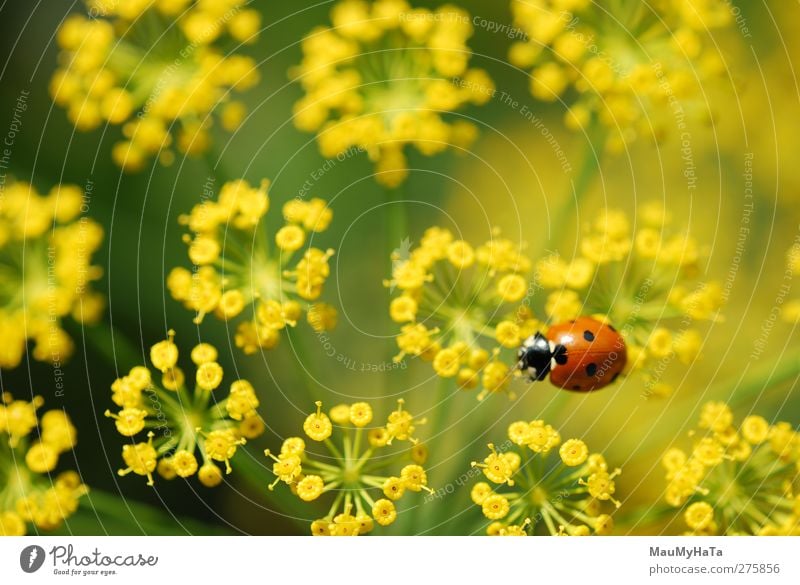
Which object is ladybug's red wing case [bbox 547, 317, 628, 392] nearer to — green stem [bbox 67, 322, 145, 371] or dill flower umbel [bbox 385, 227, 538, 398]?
dill flower umbel [bbox 385, 227, 538, 398]

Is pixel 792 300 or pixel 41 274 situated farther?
pixel 792 300

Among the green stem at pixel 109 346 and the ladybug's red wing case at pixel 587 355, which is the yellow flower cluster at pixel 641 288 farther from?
the green stem at pixel 109 346

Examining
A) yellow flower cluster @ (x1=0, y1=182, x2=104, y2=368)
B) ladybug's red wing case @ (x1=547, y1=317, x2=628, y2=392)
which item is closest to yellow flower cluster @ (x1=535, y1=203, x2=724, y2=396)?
ladybug's red wing case @ (x1=547, y1=317, x2=628, y2=392)

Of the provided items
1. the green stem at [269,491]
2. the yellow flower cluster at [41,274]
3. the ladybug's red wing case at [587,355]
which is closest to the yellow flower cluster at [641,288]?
the ladybug's red wing case at [587,355]

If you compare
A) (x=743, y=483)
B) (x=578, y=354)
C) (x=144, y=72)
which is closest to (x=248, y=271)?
(x=144, y=72)

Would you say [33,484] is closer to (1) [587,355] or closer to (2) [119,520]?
(2) [119,520]

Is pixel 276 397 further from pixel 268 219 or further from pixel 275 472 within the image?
pixel 268 219
